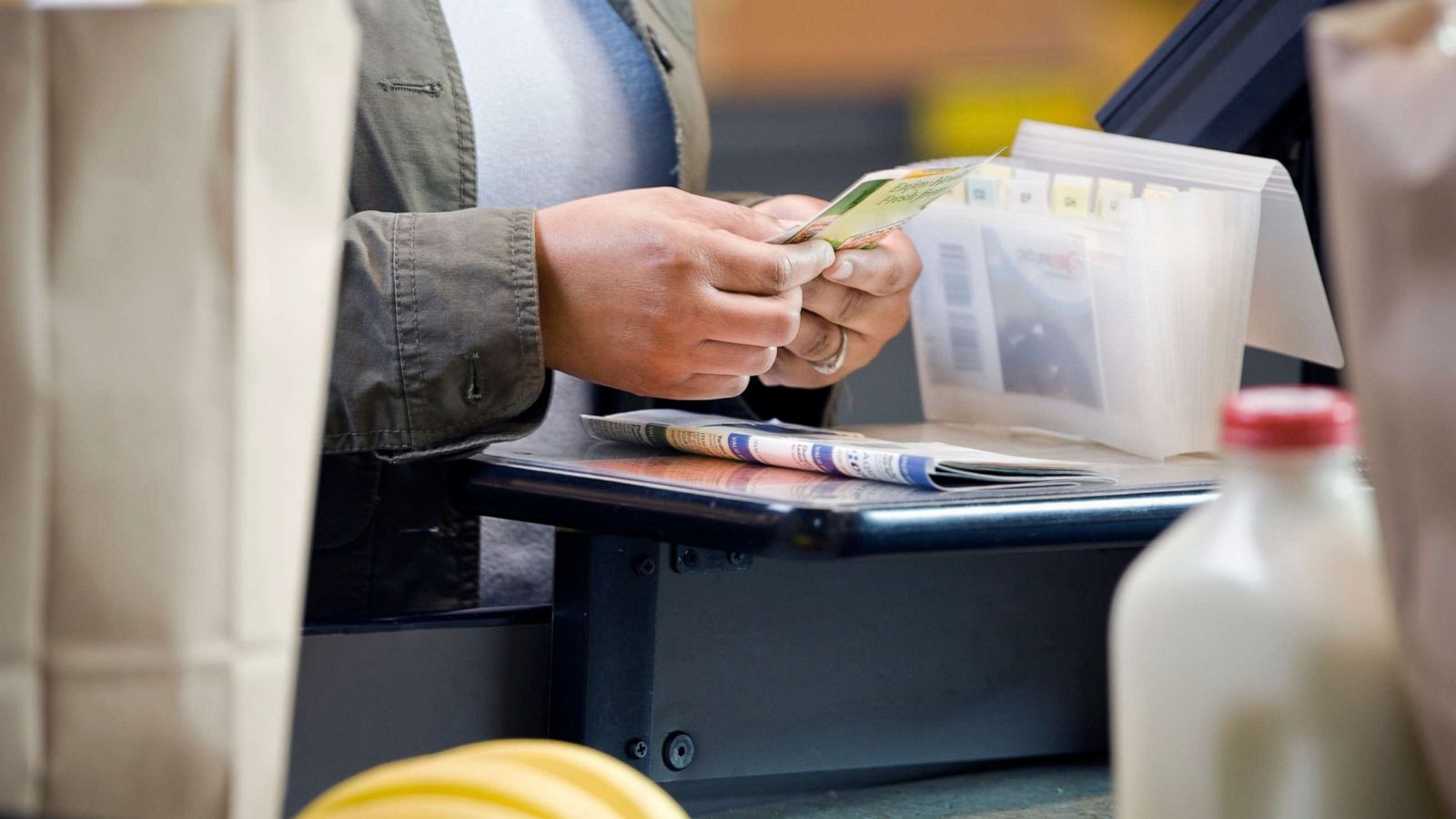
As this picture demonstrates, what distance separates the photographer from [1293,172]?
1.12m

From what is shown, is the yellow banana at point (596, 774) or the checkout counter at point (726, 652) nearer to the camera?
the yellow banana at point (596, 774)

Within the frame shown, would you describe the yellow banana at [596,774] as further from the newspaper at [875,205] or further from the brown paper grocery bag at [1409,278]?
the newspaper at [875,205]

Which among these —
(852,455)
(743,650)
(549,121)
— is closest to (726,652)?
(743,650)

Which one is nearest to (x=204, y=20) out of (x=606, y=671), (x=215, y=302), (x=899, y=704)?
(x=215, y=302)

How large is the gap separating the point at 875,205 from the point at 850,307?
0.80 ft

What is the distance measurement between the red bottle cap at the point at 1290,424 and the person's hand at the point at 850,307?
2.09ft

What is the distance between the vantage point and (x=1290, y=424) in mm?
408

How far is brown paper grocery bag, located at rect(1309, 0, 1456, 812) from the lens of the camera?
38 cm

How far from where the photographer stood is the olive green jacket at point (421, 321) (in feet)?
3.08

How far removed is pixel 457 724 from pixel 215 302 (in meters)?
0.48

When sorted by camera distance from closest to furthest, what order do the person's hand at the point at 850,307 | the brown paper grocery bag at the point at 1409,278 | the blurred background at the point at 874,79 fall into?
the brown paper grocery bag at the point at 1409,278 → the person's hand at the point at 850,307 → the blurred background at the point at 874,79

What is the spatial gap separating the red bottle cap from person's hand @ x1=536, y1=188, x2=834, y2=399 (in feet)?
1.82

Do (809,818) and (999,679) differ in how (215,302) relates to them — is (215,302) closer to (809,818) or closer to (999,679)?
(809,818)

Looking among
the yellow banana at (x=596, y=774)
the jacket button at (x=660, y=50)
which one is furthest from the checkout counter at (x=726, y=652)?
the jacket button at (x=660, y=50)
